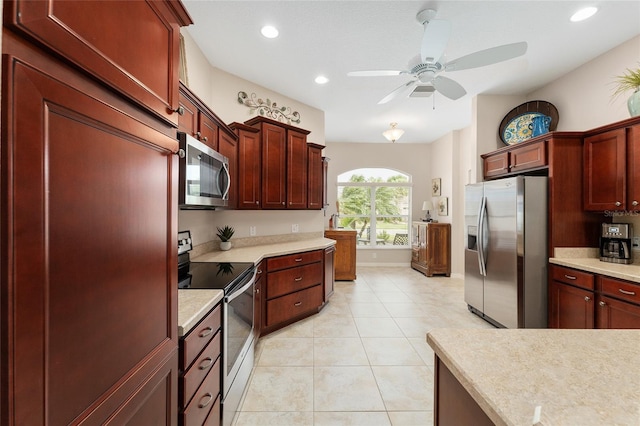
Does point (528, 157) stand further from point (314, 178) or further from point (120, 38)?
point (120, 38)

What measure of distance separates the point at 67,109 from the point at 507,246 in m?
3.57

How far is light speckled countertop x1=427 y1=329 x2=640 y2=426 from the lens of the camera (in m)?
0.61

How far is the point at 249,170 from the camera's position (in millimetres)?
3057

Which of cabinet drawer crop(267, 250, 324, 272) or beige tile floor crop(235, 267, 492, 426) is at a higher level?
cabinet drawer crop(267, 250, 324, 272)

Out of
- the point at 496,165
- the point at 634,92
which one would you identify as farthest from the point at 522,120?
the point at 634,92

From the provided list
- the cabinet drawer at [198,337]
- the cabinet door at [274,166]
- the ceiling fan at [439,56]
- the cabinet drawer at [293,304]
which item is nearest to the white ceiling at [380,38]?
the ceiling fan at [439,56]

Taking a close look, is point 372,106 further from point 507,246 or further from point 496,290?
point 496,290

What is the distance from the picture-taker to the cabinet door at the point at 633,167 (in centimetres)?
228

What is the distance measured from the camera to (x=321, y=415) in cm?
184

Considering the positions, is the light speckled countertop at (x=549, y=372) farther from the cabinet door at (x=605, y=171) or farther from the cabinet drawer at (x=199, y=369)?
the cabinet door at (x=605, y=171)

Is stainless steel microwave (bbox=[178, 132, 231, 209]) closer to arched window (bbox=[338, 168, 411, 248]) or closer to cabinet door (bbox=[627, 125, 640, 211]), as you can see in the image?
cabinet door (bbox=[627, 125, 640, 211])

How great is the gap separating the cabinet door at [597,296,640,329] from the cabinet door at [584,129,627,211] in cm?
84

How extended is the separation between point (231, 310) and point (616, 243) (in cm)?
343

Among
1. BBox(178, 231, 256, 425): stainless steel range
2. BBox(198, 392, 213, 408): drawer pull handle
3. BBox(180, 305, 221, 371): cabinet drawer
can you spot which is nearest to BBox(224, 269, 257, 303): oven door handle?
BBox(178, 231, 256, 425): stainless steel range
